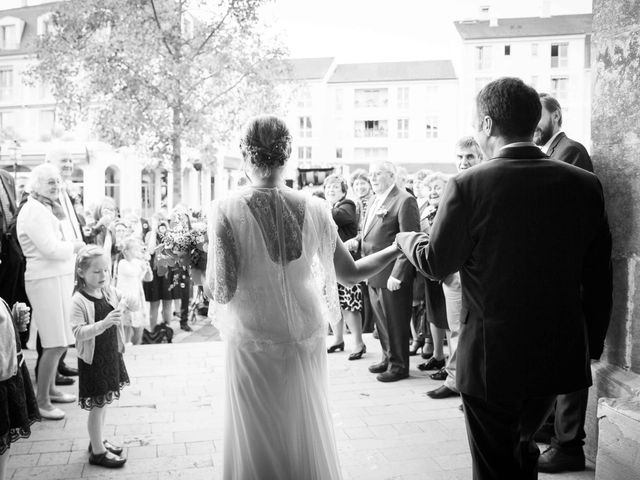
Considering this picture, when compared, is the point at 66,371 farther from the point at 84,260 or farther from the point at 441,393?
the point at 441,393

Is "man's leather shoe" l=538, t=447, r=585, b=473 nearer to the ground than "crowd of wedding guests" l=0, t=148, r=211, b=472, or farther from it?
nearer to the ground

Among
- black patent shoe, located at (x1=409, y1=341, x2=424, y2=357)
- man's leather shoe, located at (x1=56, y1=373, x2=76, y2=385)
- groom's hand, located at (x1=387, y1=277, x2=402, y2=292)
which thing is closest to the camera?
groom's hand, located at (x1=387, y1=277, x2=402, y2=292)

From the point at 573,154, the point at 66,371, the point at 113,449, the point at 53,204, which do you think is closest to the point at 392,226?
the point at 573,154

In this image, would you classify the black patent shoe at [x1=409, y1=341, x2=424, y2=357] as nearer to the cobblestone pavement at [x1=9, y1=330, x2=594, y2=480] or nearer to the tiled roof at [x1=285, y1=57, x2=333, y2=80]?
the cobblestone pavement at [x1=9, y1=330, x2=594, y2=480]

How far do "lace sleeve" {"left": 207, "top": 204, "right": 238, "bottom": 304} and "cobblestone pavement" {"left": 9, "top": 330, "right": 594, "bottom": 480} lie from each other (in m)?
1.52

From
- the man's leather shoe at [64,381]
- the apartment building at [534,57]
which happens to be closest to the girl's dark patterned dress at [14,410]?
the man's leather shoe at [64,381]

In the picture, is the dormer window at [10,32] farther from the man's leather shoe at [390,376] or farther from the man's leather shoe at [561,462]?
the man's leather shoe at [561,462]

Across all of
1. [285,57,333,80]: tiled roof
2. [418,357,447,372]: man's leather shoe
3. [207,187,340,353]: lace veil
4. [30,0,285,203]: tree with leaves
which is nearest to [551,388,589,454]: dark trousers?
[207,187,340,353]: lace veil

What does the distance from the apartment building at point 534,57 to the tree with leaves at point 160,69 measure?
1431 inches

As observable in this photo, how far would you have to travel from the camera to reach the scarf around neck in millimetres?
5062

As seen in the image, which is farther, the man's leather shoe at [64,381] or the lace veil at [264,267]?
the man's leather shoe at [64,381]

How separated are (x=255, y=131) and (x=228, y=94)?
15.5 meters

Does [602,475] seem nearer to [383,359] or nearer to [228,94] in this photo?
[383,359]

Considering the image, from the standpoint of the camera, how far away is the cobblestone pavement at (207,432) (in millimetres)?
3791
